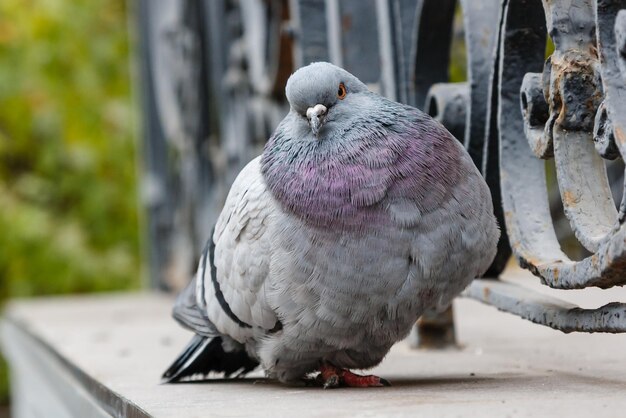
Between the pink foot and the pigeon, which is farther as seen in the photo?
Answer: the pink foot

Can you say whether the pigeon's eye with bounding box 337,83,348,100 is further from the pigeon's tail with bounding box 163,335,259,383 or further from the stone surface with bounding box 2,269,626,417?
the pigeon's tail with bounding box 163,335,259,383

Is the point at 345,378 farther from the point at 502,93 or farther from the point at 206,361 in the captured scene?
the point at 502,93

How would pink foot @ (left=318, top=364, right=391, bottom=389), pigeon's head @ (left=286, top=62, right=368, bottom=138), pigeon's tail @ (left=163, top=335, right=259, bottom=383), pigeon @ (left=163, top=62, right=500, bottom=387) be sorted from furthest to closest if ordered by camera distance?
pigeon's tail @ (left=163, top=335, right=259, bottom=383) → pink foot @ (left=318, top=364, right=391, bottom=389) → pigeon's head @ (left=286, top=62, right=368, bottom=138) → pigeon @ (left=163, top=62, right=500, bottom=387)

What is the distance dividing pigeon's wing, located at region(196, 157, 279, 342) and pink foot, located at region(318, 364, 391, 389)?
199mm

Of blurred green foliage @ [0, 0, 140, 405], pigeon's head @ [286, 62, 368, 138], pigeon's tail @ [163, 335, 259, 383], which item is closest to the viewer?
pigeon's head @ [286, 62, 368, 138]

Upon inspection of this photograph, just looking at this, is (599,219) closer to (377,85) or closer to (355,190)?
(355,190)

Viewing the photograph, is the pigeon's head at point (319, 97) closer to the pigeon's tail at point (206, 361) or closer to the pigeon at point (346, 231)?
the pigeon at point (346, 231)

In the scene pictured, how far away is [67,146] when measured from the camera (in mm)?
10234

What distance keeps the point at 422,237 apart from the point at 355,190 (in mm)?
188

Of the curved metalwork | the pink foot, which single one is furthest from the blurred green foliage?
the curved metalwork

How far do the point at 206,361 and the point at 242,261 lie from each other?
0.58 m

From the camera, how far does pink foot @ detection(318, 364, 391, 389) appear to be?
109 inches

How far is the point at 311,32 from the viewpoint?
4195 millimetres

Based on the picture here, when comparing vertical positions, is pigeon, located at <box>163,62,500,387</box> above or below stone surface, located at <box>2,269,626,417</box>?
above
